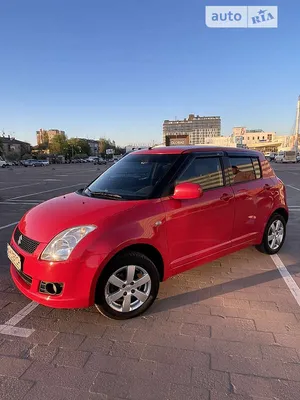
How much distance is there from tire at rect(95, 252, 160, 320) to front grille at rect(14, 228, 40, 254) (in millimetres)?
685

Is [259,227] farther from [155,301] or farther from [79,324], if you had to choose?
[79,324]

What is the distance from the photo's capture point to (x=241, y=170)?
4199 mm

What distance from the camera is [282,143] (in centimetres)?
11056

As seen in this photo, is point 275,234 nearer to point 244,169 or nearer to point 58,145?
point 244,169

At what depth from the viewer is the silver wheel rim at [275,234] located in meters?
4.70

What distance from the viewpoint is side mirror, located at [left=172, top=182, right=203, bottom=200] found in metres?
3.10

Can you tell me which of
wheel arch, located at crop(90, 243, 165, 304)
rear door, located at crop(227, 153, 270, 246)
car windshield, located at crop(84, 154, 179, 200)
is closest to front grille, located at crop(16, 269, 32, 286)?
wheel arch, located at crop(90, 243, 165, 304)

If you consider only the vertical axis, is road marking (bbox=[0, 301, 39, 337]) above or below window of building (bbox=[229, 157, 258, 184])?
below

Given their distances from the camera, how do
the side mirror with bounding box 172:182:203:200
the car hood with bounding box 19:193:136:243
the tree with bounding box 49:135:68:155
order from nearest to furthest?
the car hood with bounding box 19:193:136:243 → the side mirror with bounding box 172:182:203:200 → the tree with bounding box 49:135:68:155

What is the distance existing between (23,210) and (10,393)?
290 inches

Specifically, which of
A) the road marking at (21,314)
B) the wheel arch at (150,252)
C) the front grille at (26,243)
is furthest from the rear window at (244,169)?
the road marking at (21,314)

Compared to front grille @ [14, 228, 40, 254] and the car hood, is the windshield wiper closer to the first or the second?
the car hood

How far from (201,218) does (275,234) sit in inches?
77.8

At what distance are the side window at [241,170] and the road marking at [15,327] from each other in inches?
114
